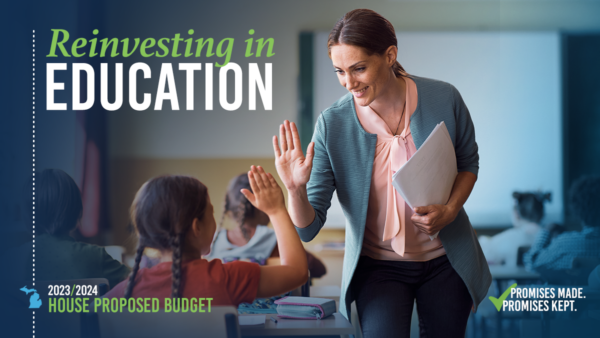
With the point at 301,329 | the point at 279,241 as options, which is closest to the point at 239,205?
the point at 301,329

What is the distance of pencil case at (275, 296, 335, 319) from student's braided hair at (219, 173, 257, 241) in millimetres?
1432

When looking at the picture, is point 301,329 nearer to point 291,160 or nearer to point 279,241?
point 279,241

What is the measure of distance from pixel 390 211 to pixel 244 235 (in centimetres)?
188

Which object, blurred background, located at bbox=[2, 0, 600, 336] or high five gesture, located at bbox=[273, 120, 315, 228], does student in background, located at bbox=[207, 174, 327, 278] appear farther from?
high five gesture, located at bbox=[273, 120, 315, 228]

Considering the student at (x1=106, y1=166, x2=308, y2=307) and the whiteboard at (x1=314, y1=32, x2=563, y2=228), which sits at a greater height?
the whiteboard at (x1=314, y1=32, x2=563, y2=228)

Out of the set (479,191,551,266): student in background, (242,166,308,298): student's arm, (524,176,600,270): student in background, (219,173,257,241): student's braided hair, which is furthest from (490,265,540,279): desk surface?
(242,166,308,298): student's arm

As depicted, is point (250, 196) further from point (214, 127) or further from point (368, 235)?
point (214, 127)

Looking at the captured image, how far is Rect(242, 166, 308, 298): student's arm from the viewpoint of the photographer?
1385mm

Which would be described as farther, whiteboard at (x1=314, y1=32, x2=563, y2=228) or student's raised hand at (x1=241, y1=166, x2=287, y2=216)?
whiteboard at (x1=314, y1=32, x2=563, y2=228)

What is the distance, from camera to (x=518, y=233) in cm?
405

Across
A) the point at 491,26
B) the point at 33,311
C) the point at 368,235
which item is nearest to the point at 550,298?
the point at 368,235

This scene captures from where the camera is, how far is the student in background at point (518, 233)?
12.9 feet

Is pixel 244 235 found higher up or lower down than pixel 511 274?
higher up

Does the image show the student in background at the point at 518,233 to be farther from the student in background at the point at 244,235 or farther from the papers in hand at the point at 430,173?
the papers in hand at the point at 430,173
